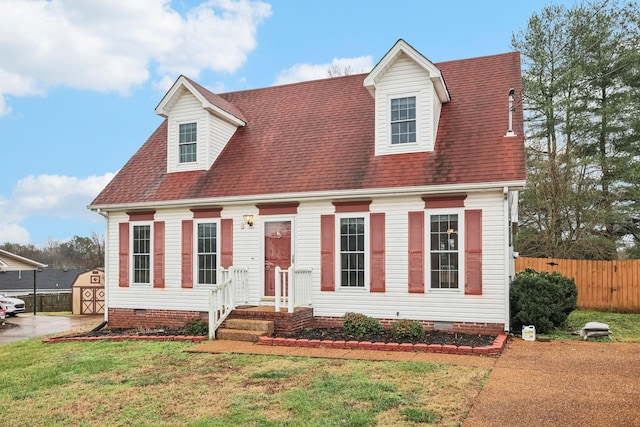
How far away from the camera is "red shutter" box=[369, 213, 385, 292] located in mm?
11125

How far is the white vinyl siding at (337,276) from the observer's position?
1026 centimetres

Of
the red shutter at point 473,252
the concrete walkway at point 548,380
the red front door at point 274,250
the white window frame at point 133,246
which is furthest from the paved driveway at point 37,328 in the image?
the red shutter at point 473,252

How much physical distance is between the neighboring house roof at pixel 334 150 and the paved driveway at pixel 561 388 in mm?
3482

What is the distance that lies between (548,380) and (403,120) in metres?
6.77

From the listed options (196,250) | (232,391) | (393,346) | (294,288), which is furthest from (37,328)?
(393,346)

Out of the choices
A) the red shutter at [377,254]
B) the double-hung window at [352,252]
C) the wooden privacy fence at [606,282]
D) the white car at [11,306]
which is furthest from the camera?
the white car at [11,306]

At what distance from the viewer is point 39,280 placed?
43.2m

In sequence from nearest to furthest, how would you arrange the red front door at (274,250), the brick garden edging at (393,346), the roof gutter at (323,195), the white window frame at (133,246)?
the brick garden edging at (393,346), the roof gutter at (323,195), the red front door at (274,250), the white window frame at (133,246)

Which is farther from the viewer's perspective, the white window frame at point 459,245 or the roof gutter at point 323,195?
the white window frame at point 459,245

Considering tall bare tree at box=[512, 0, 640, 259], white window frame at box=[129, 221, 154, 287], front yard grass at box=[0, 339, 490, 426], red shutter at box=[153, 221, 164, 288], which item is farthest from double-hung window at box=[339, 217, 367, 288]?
tall bare tree at box=[512, 0, 640, 259]

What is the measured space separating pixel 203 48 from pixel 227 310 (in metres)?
7.24

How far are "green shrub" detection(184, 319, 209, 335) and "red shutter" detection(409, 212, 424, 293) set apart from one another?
4841 millimetres

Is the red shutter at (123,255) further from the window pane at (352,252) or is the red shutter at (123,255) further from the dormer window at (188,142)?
the window pane at (352,252)

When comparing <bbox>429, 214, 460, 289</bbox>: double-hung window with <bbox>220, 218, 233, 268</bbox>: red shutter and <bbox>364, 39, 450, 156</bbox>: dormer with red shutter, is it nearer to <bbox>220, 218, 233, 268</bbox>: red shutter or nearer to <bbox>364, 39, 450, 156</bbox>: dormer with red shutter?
<bbox>364, 39, 450, 156</bbox>: dormer with red shutter
